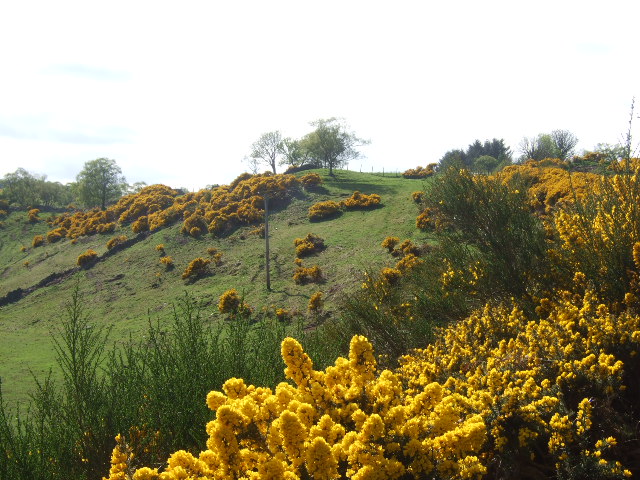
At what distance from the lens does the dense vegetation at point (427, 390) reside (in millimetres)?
2895

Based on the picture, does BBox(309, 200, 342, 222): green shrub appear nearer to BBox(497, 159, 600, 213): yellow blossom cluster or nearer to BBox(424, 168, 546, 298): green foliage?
BBox(497, 159, 600, 213): yellow blossom cluster

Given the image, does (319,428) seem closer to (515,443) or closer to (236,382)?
(236,382)

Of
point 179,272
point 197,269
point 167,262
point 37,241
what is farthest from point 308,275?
point 37,241

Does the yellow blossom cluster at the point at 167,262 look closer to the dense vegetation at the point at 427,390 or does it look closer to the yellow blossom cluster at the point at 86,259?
the yellow blossom cluster at the point at 86,259

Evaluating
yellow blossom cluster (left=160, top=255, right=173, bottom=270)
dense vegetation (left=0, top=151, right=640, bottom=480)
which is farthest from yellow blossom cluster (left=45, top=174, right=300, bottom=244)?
dense vegetation (left=0, top=151, right=640, bottom=480)

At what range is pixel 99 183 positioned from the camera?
47125mm

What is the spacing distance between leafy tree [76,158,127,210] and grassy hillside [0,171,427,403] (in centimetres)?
1090

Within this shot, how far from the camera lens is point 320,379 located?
3.55m

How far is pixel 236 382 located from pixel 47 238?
41.9 meters

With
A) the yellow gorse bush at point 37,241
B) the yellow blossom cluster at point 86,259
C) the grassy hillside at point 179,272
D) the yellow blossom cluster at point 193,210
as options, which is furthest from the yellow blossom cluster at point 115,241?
the yellow gorse bush at point 37,241

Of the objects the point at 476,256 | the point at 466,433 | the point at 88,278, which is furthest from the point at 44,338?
the point at 466,433

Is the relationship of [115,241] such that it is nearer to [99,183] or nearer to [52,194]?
[99,183]

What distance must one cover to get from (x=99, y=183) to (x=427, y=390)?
50.1 meters

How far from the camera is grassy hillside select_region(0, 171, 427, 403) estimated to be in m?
19.8
